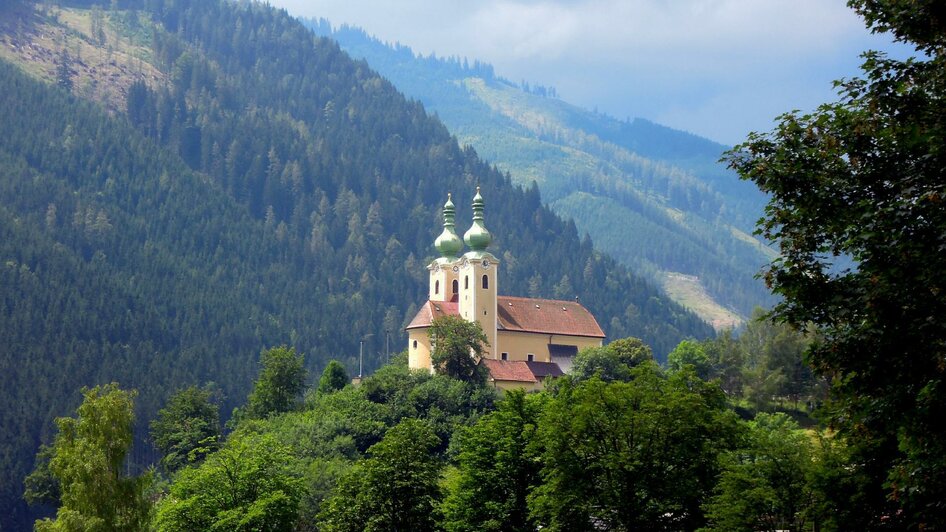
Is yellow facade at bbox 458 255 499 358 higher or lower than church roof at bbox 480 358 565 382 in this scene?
higher

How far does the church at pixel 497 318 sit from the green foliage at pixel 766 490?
232 ft

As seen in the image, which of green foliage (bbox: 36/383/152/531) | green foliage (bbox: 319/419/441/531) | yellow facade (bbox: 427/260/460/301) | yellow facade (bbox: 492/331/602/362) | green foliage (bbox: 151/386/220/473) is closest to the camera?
green foliage (bbox: 319/419/441/531)

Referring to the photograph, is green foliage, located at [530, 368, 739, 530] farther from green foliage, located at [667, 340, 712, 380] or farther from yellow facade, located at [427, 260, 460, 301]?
yellow facade, located at [427, 260, 460, 301]

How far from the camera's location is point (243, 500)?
6469cm

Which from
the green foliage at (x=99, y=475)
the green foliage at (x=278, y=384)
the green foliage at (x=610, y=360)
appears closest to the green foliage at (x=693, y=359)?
the green foliage at (x=610, y=360)

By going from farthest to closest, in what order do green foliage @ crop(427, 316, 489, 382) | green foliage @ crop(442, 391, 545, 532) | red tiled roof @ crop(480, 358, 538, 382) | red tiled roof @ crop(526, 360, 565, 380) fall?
red tiled roof @ crop(526, 360, 565, 380) < red tiled roof @ crop(480, 358, 538, 382) < green foliage @ crop(427, 316, 489, 382) < green foliage @ crop(442, 391, 545, 532)

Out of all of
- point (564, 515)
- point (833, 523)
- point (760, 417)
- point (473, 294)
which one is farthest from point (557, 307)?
point (833, 523)

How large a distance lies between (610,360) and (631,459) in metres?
65.0

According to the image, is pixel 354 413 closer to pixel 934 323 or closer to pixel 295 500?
pixel 295 500

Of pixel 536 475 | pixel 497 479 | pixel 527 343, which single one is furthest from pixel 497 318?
pixel 536 475

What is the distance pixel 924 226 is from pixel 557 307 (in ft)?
366

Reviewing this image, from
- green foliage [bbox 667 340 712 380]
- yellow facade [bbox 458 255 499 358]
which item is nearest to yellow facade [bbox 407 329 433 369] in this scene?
yellow facade [bbox 458 255 499 358]

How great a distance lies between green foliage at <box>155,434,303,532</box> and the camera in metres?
62.5

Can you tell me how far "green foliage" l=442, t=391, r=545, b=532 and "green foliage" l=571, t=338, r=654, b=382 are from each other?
54403mm
